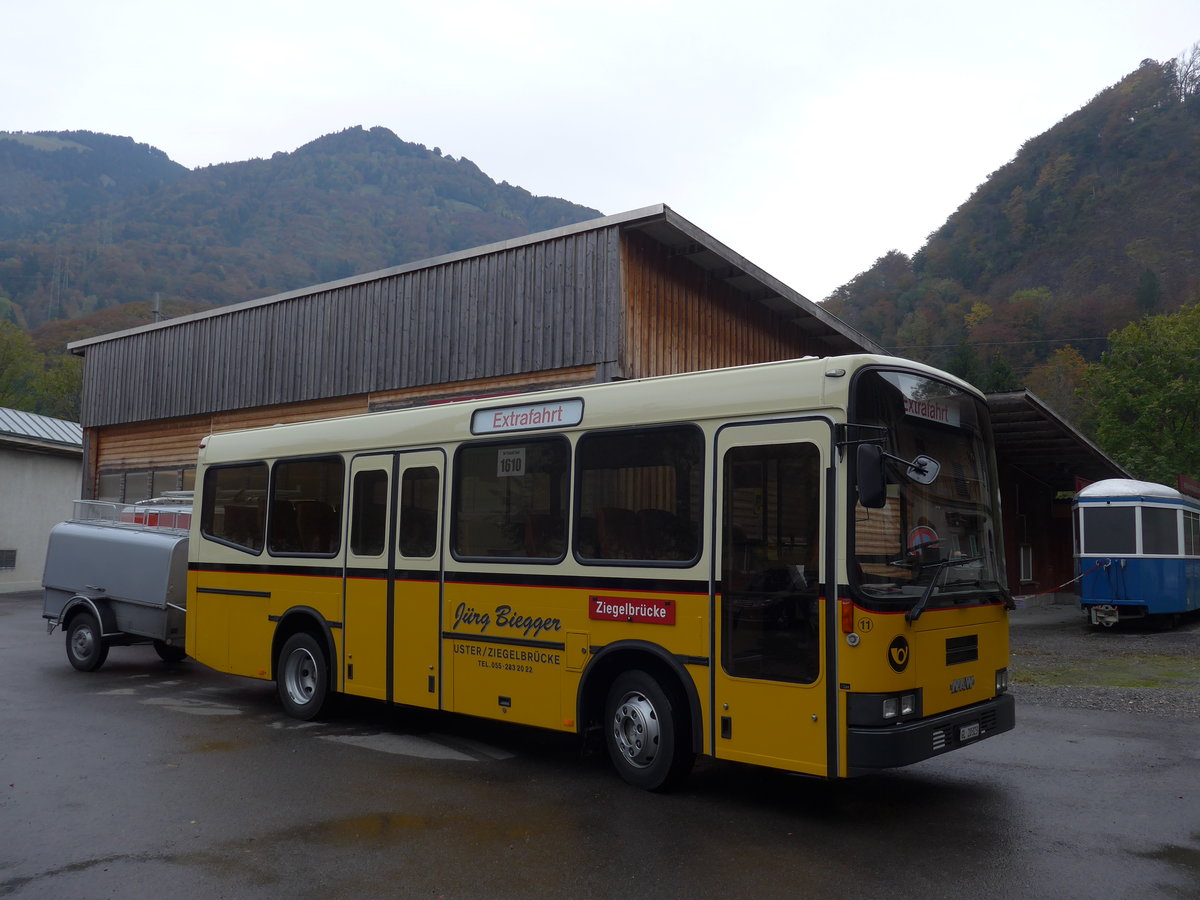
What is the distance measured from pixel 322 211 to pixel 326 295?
121032 millimetres

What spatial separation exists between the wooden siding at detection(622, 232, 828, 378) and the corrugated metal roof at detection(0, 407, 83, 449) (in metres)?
22.7

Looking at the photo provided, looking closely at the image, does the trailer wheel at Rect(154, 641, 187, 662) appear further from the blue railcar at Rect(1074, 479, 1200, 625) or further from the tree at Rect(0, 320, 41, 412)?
the tree at Rect(0, 320, 41, 412)

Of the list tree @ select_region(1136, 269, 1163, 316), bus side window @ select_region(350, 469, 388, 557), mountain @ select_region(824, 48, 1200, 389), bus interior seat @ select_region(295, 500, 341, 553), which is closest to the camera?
bus side window @ select_region(350, 469, 388, 557)

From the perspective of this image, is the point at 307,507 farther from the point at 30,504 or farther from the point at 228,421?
the point at 30,504

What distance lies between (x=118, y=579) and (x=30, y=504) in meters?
20.8

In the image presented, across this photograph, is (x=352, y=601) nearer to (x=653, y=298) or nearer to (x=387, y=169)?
(x=653, y=298)

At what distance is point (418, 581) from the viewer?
29.3 ft

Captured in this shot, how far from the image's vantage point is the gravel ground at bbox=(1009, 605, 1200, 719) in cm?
1155

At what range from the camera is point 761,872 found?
18.1 ft

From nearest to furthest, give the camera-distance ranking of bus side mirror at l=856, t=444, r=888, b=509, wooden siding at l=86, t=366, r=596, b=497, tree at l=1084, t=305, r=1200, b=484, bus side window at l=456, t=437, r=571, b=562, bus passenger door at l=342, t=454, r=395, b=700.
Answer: bus side mirror at l=856, t=444, r=888, b=509, bus side window at l=456, t=437, r=571, b=562, bus passenger door at l=342, t=454, r=395, b=700, wooden siding at l=86, t=366, r=596, b=497, tree at l=1084, t=305, r=1200, b=484

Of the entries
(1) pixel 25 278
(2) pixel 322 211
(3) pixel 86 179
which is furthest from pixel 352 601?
(3) pixel 86 179

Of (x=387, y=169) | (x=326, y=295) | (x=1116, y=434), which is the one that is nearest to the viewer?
(x=326, y=295)

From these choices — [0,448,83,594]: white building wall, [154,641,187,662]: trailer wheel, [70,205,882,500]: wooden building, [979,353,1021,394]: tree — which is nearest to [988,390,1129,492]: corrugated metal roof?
[70,205,882,500]: wooden building

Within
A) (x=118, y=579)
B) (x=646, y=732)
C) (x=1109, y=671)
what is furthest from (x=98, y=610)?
(x=1109, y=671)
